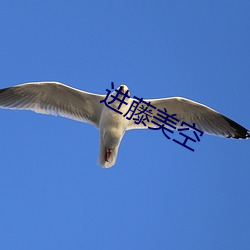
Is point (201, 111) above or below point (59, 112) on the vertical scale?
above

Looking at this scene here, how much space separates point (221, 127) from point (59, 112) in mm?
2324

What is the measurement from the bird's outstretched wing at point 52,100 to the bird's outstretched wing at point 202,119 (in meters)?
0.61

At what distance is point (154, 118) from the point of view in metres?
8.38

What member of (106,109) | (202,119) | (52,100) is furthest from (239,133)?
(52,100)

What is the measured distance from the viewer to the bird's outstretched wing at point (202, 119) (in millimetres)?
8203

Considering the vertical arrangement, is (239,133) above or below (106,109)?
above

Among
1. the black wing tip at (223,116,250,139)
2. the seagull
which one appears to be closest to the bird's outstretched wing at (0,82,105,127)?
the seagull

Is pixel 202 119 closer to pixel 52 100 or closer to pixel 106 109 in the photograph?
pixel 106 109

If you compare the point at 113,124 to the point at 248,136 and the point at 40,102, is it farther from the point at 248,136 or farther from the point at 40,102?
the point at 248,136

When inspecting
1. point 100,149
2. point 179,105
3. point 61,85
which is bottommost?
point 100,149

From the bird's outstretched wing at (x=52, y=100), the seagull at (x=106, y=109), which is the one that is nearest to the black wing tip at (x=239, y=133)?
the seagull at (x=106, y=109)

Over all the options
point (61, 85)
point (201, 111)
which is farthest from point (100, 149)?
point (201, 111)

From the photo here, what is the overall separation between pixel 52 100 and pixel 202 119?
7.03 feet

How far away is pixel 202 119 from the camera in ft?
27.6
